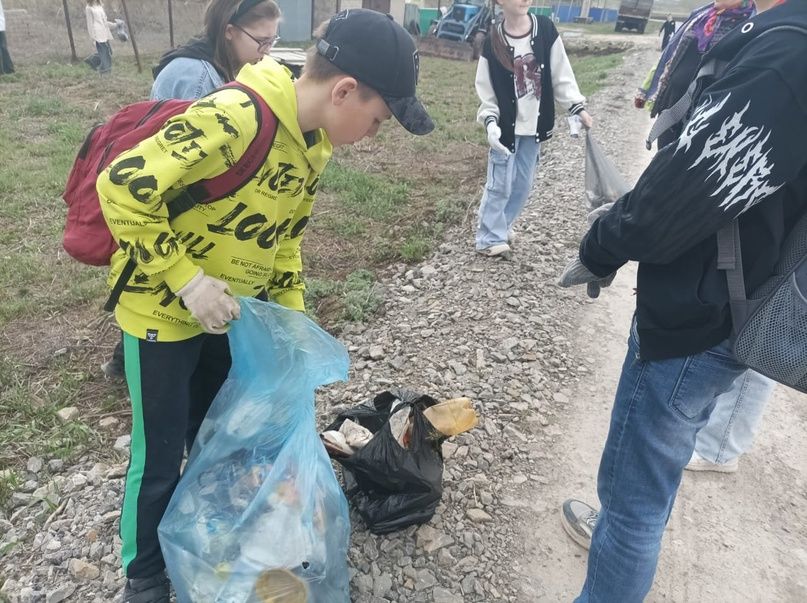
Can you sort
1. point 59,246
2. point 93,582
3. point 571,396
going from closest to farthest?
point 93,582 < point 571,396 < point 59,246

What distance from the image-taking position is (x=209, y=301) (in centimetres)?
157

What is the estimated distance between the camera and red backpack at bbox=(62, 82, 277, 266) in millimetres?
1585

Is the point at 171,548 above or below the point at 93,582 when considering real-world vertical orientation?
Answer: above

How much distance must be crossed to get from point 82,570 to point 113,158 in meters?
1.52

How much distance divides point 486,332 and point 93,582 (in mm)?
2495

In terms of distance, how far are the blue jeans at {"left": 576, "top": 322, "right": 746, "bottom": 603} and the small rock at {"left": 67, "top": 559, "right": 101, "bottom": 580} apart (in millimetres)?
1734

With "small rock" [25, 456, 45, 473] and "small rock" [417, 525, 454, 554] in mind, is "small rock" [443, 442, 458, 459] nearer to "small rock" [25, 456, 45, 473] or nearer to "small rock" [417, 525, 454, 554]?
"small rock" [417, 525, 454, 554]

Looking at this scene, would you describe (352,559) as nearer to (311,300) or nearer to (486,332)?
(486,332)

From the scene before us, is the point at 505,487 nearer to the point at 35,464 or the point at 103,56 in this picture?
the point at 35,464

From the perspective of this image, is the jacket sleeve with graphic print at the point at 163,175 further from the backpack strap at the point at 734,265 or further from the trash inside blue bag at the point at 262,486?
the backpack strap at the point at 734,265

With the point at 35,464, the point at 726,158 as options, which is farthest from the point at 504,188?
the point at 35,464

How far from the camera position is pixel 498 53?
4.15m

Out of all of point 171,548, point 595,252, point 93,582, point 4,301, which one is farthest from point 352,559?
point 4,301

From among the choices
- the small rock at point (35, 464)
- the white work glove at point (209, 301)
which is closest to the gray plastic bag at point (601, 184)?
the white work glove at point (209, 301)
